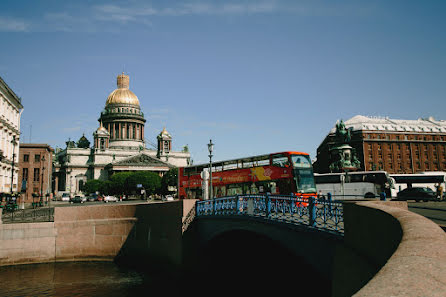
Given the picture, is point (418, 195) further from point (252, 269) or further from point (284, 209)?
point (284, 209)

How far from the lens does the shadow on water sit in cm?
1894

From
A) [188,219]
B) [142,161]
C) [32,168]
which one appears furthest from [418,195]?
[142,161]

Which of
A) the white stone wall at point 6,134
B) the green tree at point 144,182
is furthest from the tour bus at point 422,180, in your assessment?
the green tree at point 144,182

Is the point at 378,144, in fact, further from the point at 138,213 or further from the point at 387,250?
the point at 387,250

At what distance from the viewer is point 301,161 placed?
23344mm

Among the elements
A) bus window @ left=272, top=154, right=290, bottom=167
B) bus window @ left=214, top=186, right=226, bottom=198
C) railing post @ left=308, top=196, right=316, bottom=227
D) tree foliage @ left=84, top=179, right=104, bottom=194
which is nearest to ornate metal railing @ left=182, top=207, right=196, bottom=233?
bus window @ left=214, top=186, right=226, bottom=198

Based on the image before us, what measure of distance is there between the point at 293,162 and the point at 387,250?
1644 cm

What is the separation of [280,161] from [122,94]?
109942 mm

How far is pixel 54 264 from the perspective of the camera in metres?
26.5

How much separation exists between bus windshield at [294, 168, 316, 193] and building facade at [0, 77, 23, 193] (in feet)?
101

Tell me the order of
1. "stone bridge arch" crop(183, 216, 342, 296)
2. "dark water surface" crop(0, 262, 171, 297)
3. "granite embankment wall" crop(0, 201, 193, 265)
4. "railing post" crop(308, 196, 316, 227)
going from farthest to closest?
"granite embankment wall" crop(0, 201, 193, 265)
"dark water surface" crop(0, 262, 171, 297)
"railing post" crop(308, 196, 316, 227)
"stone bridge arch" crop(183, 216, 342, 296)

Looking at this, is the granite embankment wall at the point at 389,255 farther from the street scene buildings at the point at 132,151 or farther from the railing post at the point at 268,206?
the street scene buildings at the point at 132,151

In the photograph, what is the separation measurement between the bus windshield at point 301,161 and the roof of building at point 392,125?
70934 mm

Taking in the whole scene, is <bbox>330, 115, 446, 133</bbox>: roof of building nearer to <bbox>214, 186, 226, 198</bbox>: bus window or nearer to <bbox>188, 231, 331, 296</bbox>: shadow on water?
<bbox>214, 186, 226, 198</bbox>: bus window
